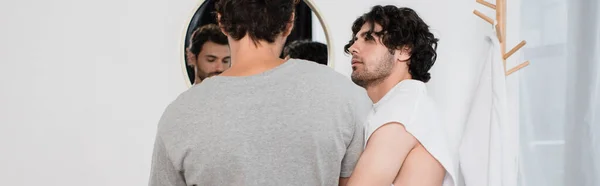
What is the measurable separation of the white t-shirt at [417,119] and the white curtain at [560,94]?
84 cm

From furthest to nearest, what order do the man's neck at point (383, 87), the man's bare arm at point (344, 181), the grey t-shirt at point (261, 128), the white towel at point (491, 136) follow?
1. the white towel at point (491, 136)
2. the man's neck at point (383, 87)
3. the man's bare arm at point (344, 181)
4. the grey t-shirt at point (261, 128)

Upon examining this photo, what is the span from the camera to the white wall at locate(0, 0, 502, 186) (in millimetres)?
1916

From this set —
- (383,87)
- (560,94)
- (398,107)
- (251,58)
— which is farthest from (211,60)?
(560,94)

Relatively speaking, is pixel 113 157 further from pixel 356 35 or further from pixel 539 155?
pixel 539 155

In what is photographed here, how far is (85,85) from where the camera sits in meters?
1.99

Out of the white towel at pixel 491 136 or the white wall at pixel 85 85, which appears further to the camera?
the white towel at pixel 491 136

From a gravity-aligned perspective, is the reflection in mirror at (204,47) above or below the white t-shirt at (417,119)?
above

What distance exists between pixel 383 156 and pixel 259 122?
39cm

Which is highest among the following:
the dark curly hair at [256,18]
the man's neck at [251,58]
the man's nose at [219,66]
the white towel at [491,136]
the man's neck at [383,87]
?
the dark curly hair at [256,18]

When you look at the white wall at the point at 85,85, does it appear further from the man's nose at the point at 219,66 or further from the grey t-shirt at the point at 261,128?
the grey t-shirt at the point at 261,128

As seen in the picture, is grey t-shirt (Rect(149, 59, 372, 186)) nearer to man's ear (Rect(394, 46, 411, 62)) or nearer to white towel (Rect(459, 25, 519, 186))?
man's ear (Rect(394, 46, 411, 62))

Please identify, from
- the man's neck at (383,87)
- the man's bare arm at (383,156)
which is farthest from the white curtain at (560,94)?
the man's bare arm at (383,156)

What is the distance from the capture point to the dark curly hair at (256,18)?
1204mm

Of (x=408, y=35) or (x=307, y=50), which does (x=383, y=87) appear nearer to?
(x=408, y=35)
